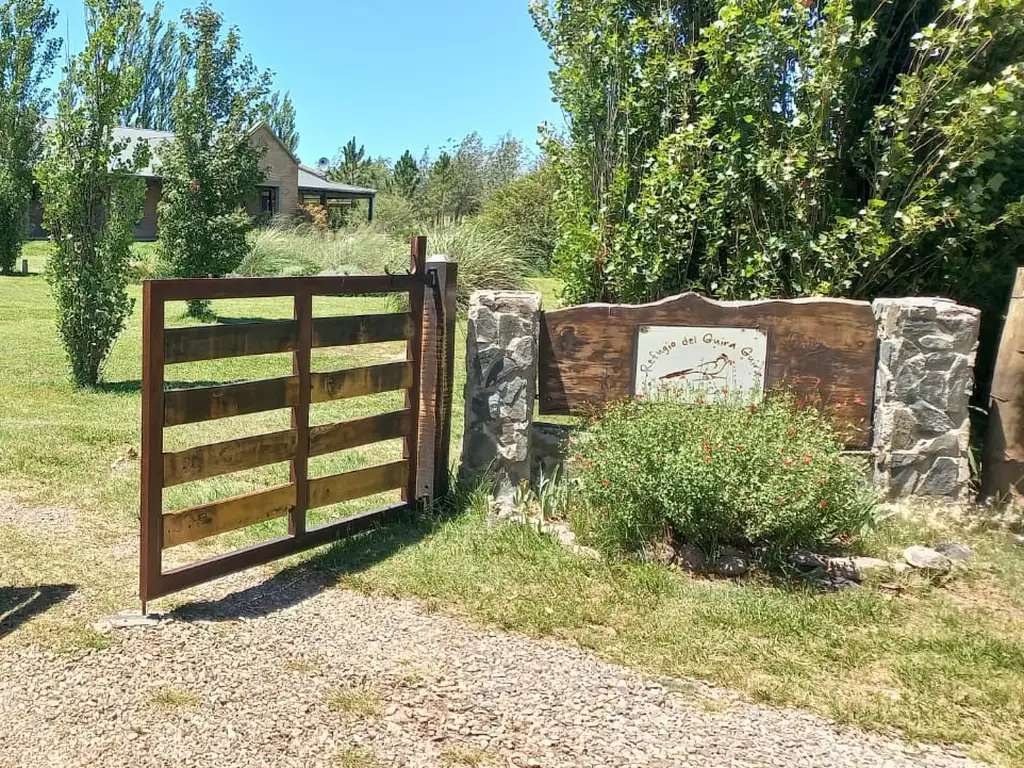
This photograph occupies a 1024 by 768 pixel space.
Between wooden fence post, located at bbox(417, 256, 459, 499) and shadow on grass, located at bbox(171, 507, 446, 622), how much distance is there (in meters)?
0.28

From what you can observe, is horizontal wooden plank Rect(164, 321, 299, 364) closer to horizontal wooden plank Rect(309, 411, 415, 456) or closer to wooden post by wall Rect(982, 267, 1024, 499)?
horizontal wooden plank Rect(309, 411, 415, 456)

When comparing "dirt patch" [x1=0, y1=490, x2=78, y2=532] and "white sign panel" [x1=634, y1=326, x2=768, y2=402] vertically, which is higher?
"white sign panel" [x1=634, y1=326, x2=768, y2=402]

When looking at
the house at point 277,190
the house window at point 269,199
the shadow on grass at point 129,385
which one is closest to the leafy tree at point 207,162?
the shadow on grass at point 129,385

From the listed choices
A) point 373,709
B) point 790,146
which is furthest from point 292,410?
point 790,146

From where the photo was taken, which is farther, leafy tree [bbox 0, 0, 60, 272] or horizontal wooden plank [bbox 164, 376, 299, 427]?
leafy tree [bbox 0, 0, 60, 272]

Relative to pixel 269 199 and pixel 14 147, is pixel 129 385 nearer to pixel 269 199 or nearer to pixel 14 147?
pixel 14 147

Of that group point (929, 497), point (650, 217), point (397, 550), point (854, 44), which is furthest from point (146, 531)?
point (854, 44)

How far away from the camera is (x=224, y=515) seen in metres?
4.57

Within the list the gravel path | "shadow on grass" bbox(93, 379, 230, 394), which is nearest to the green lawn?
the gravel path

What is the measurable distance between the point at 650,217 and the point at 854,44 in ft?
5.80

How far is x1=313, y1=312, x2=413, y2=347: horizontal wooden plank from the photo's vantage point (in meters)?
5.01

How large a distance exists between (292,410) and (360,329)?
2.17ft

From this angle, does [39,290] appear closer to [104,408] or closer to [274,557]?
[104,408]

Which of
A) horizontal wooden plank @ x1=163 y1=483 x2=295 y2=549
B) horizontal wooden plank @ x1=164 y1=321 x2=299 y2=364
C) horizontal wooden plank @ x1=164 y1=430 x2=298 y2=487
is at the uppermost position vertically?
horizontal wooden plank @ x1=164 y1=321 x2=299 y2=364
